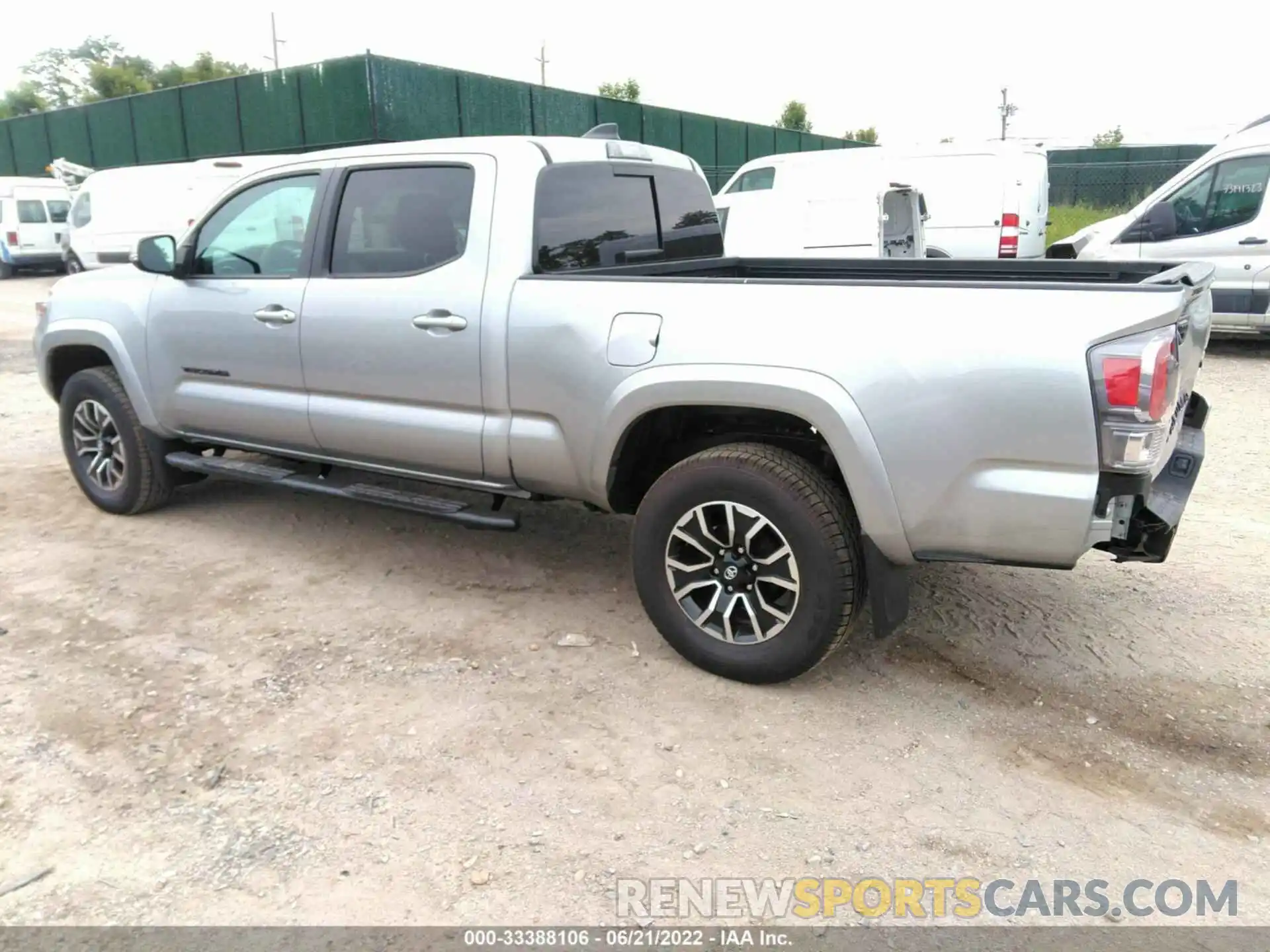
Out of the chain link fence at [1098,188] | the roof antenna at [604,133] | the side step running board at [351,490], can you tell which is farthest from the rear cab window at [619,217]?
the chain link fence at [1098,188]

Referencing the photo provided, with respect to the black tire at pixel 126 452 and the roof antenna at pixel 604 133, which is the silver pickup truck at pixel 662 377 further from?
the roof antenna at pixel 604 133

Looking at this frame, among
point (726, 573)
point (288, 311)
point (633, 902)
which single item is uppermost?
point (288, 311)

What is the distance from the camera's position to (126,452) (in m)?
5.36

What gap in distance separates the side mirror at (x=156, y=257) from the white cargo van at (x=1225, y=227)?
807 centimetres

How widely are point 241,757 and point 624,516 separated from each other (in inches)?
104

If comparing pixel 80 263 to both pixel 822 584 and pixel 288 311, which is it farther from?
pixel 822 584

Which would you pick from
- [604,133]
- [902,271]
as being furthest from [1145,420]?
[604,133]

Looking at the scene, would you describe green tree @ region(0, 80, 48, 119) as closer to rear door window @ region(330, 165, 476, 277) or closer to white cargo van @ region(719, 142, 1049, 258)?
white cargo van @ region(719, 142, 1049, 258)

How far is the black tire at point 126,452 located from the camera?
17.3ft

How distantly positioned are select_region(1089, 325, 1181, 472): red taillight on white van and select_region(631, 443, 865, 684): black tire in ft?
2.82

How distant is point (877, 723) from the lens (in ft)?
11.0

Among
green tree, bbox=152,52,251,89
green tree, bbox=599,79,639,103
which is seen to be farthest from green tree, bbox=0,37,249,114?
green tree, bbox=599,79,639,103

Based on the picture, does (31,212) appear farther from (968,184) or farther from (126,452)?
(126,452)

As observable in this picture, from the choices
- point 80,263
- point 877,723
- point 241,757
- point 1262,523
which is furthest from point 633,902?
point 80,263
